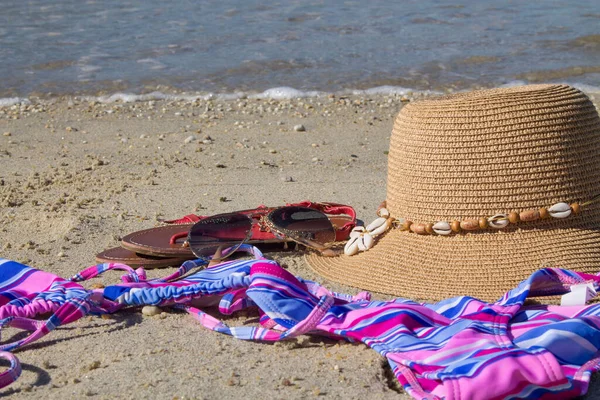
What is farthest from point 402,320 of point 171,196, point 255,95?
point 255,95

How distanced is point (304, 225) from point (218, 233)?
15.8 inches

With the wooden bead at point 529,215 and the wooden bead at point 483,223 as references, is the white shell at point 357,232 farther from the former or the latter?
the wooden bead at point 529,215

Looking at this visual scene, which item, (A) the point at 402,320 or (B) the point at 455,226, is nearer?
(A) the point at 402,320

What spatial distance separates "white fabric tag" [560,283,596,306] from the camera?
2922 mm

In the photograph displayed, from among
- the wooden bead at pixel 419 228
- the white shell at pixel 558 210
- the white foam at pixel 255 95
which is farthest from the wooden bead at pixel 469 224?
the white foam at pixel 255 95

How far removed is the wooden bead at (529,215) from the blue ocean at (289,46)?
5.75m

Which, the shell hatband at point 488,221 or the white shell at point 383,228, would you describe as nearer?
the shell hatband at point 488,221

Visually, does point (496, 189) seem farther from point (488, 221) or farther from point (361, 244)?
point (361, 244)

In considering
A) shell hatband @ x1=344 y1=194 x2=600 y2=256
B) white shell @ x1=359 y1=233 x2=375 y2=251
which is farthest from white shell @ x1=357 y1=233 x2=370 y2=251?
shell hatband @ x1=344 y1=194 x2=600 y2=256

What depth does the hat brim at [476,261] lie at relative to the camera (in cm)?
315

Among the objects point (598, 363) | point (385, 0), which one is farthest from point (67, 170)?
point (385, 0)

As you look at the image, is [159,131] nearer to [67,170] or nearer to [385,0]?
[67,170]

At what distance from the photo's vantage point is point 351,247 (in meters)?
3.60

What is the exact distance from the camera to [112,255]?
12.6ft
